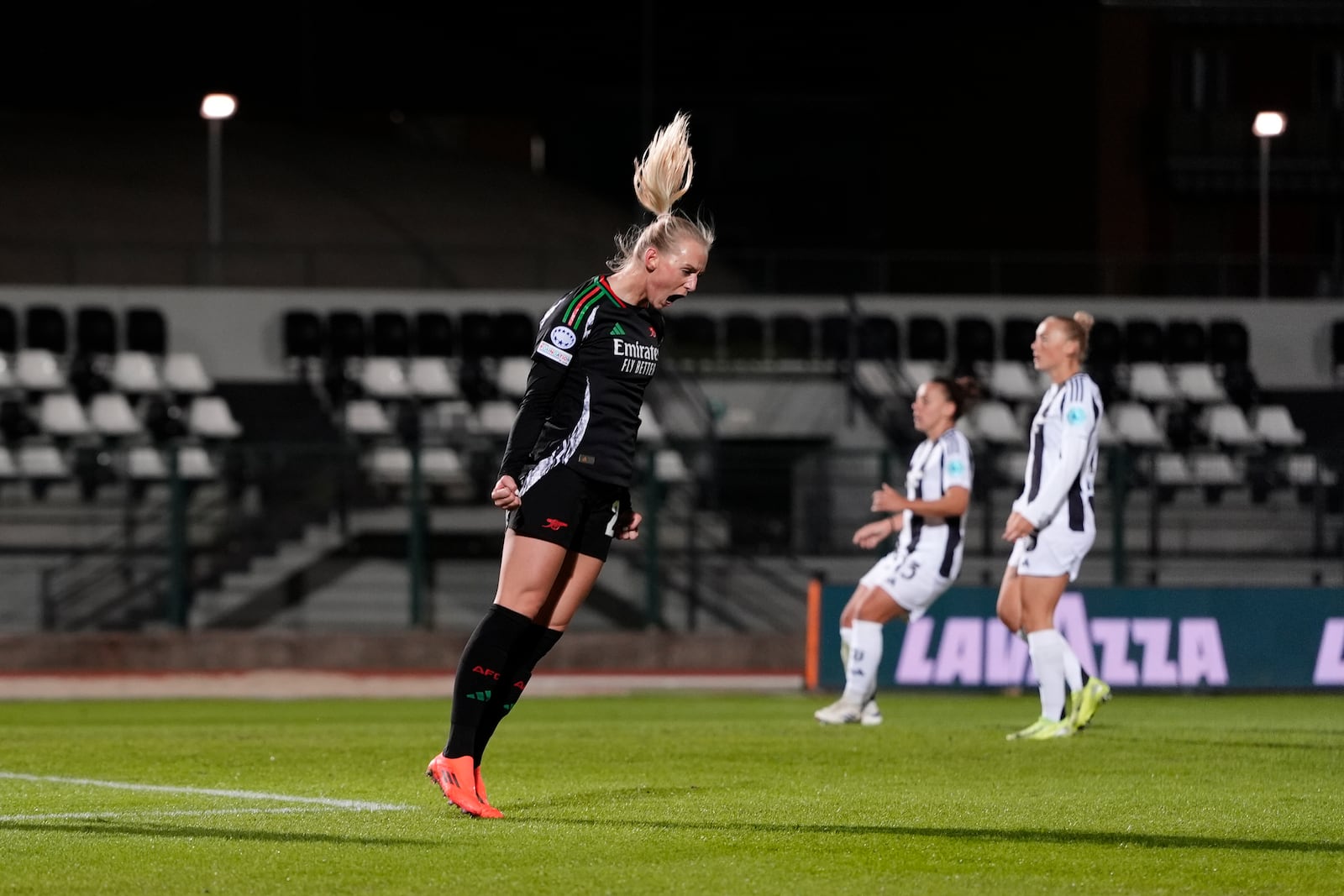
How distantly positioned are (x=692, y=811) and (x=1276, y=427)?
74.6ft

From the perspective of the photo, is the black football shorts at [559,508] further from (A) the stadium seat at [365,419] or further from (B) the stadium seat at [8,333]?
(B) the stadium seat at [8,333]

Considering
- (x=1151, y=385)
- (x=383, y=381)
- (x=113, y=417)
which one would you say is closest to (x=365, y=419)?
(x=383, y=381)

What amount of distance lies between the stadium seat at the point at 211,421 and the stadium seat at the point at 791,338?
290 inches

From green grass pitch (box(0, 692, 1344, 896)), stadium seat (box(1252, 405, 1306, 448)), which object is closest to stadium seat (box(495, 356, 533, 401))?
stadium seat (box(1252, 405, 1306, 448))

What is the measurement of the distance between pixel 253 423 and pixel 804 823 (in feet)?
67.2

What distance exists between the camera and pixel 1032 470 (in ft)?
35.9

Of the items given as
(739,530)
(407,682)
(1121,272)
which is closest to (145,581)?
(407,682)

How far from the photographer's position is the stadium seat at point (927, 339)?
2888cm

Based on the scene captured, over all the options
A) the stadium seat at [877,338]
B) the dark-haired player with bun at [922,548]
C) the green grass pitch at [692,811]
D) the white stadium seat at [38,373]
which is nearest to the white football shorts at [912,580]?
the dark-haired player with bun at [922,548]

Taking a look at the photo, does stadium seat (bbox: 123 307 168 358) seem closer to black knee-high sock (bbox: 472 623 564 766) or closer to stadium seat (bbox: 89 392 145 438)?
stadium seat (bbox: 89 392 145 438)

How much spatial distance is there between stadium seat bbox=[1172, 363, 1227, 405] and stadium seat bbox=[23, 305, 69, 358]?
1495 centimetres

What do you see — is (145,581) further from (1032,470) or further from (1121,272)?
(1121,272)

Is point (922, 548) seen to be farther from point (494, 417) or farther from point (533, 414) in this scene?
point (494, 417)

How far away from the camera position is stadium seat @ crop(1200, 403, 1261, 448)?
91.7 ft
